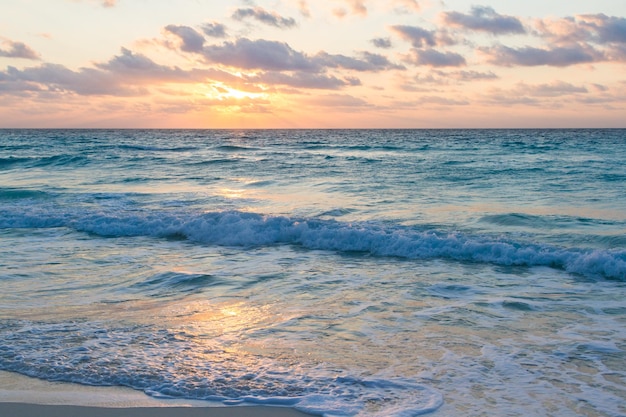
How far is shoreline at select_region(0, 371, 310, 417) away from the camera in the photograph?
4676mm

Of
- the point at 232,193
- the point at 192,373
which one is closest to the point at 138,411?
the point at 192,373

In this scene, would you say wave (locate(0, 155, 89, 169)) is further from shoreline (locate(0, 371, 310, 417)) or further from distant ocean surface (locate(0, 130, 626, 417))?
shoreline (locate(0, 371, 310, 417))

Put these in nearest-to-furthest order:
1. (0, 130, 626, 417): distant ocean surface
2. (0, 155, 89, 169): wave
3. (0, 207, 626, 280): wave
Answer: (0, 130, 626, 417): distant ocean surface < (0, 207, 626, 280): wave < (0, 155, 89, 169): wave

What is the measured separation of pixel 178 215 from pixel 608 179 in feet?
59.1

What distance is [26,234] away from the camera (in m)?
14.1

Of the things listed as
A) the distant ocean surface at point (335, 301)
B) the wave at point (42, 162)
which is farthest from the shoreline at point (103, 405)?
the wave at point (42, 162)

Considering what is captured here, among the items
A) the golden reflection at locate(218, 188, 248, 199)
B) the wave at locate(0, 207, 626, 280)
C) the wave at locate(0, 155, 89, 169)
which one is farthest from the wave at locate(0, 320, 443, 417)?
the wave at locate(0, 155, 89, 169)

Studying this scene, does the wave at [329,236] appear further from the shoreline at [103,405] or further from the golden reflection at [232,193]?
the shoreline at [103,405]

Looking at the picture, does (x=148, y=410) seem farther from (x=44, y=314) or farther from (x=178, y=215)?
(x=178, y=215)

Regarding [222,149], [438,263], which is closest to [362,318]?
[438,263]

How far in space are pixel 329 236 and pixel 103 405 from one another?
8414 mm

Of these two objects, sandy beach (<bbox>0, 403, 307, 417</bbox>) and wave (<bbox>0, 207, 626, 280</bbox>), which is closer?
sandy beach (<bbox>0, 403, 307, 417</bbox>)

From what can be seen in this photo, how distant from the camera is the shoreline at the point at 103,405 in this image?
4676 millimetres

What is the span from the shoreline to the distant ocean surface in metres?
0.13
